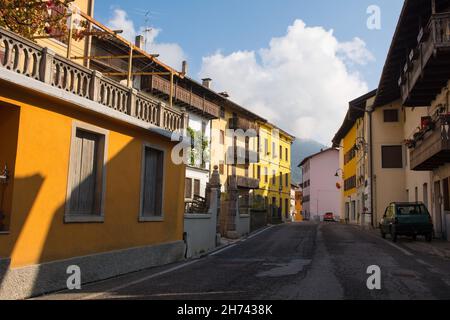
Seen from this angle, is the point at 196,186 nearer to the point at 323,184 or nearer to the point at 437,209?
the point at 437,209

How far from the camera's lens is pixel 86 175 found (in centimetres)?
1056

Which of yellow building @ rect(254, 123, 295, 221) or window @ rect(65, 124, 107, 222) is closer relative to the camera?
window @ rect(65, 124, 107, 222)

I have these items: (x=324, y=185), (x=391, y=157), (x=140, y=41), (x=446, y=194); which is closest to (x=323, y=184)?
(x=324, y=185)

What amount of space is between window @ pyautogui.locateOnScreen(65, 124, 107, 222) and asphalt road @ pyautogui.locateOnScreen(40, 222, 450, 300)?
1639mm

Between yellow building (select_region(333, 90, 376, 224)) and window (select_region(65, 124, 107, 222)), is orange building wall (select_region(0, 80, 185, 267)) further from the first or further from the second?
yellow building (select_region(333, 90, 376, 224))

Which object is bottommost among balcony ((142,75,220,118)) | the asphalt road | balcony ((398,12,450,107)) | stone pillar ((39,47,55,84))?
the asphalt road

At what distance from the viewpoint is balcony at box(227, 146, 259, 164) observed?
4575cm

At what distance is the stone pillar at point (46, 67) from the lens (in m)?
8.79

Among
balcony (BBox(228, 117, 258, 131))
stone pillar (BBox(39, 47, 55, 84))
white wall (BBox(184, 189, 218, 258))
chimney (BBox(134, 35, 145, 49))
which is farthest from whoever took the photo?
balcony (BBox(228, 117, 258, 131))

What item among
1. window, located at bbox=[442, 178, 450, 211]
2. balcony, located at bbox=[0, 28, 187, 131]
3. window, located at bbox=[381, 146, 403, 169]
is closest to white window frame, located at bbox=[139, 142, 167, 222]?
balcony, located at bbox=[0, 28, 187, 131]

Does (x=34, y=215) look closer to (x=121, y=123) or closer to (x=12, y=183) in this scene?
(x=12, y=183)

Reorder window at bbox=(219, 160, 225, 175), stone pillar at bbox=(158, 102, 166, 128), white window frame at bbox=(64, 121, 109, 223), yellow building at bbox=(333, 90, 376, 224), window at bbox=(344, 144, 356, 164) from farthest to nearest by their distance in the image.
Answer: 1. window at bbox=(344, 144, 356, 164)
2. window at bbox=(219, 160, 225, 175)
3. yellow building at bbox=(333, 90, 376, 224)
4. stone pillar at bbox=(158, 102, 166, 128)
5. white window frame at bbox=(64, 121, 109, 223)

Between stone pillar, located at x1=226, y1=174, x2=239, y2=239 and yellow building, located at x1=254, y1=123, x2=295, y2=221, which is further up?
yellow building, located at x1=254, y1=123, x2=295, y2=221

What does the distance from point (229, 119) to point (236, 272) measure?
114ft
